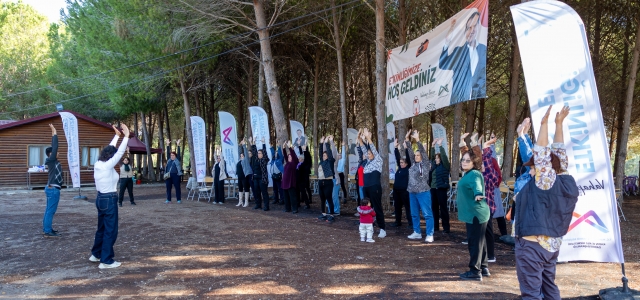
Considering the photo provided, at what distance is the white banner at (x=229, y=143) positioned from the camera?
15.4 metres

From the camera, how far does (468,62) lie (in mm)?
8242

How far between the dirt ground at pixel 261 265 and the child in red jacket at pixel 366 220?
20cm

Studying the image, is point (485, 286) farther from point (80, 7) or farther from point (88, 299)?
point (80, 7)

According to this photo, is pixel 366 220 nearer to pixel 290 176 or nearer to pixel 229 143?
pixel 290 176

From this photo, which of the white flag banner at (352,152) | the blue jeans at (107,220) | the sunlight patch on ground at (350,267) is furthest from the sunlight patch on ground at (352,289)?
the white flag banner at (352,152)

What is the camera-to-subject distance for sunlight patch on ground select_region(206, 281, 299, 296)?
520cm

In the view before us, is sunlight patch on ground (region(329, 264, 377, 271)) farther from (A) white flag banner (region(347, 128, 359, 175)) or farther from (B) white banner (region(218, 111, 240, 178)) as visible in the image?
(A) white flag banner (region(347, 128, 359, 175))

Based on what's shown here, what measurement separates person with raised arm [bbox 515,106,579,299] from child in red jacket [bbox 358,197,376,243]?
13.5 ft

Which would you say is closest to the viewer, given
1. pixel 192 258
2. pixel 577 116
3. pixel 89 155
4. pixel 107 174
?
pixel 577 116

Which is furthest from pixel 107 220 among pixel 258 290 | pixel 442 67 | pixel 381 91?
pixel 381 91

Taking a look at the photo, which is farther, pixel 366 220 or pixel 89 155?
pixel 89 155

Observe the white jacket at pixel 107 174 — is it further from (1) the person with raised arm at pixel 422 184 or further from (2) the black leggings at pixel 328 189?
(2) the black leggings at pixel 328 189

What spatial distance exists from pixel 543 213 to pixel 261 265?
13.0ft

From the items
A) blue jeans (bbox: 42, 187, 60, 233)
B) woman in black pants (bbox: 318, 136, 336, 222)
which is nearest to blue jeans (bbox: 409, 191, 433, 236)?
woman in black pants (bbox: 318, 136, 336, 222)
